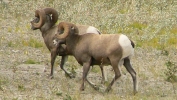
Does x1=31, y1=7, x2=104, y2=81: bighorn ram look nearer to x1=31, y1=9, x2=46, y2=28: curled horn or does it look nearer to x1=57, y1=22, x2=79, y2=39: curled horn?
x1=31, y1=9, x2=46, y2=28: curled horn

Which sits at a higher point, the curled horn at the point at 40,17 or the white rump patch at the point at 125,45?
the white rump patch at the point at 125,45

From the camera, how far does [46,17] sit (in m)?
16.4

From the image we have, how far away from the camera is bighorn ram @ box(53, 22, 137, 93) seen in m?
13.6

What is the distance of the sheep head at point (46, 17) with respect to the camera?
16.2m

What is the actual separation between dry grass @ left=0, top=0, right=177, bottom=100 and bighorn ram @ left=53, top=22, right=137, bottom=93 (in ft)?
1.90

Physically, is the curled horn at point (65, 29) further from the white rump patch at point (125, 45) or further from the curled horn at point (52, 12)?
the white rump patch at point (125, 45)

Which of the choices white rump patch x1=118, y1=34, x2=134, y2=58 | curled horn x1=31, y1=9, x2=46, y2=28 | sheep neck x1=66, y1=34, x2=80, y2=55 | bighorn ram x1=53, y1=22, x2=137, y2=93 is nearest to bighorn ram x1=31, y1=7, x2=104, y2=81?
curled horn x1=31, y1=9, x2=46, y2=28

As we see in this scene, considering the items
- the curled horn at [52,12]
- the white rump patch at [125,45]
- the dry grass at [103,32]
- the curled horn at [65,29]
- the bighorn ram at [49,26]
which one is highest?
the white rump patch at [125,45]

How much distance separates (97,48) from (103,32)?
6533 millimetres

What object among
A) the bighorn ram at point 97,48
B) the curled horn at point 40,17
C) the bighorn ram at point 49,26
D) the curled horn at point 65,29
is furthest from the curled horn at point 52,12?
the curled horn at point 65,29

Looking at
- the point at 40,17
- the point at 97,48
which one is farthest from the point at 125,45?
the point at 40,17

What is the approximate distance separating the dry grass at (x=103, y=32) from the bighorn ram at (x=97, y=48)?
579 millimetres

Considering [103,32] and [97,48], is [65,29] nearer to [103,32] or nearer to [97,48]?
[97,48]

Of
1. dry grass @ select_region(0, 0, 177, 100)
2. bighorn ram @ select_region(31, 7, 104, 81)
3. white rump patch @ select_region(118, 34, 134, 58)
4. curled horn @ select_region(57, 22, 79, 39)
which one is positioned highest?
white rump patch @ select_region(118, 34, 134, 58)
